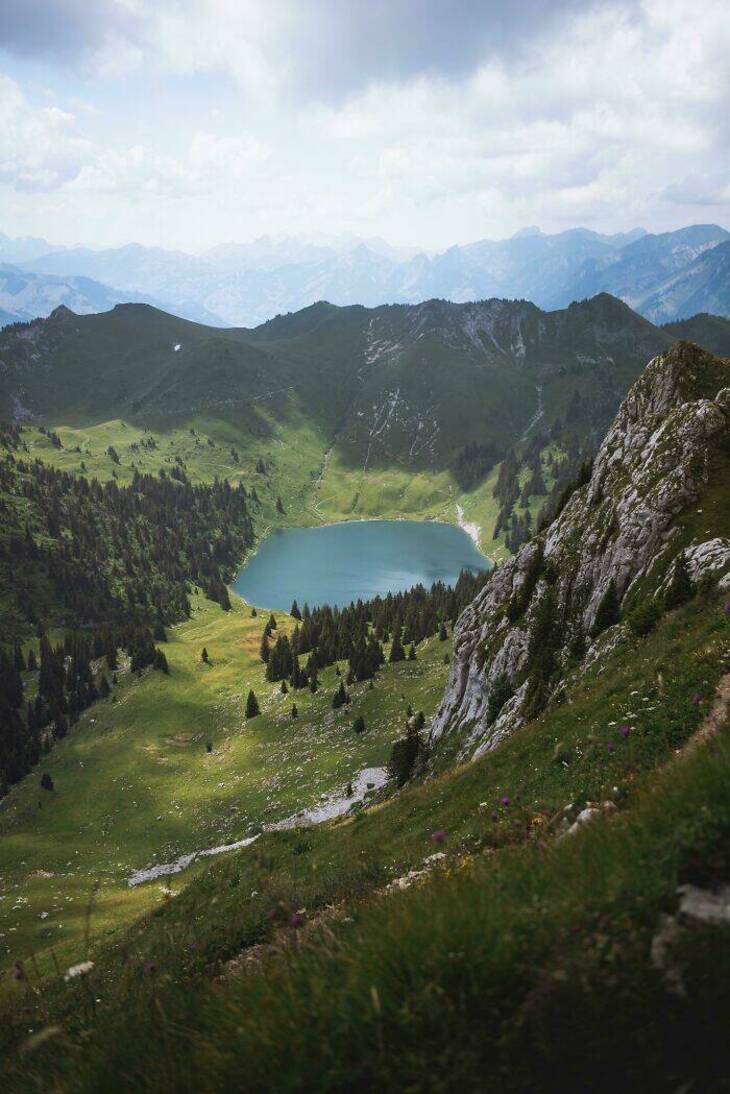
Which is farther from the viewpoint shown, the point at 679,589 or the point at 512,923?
the point at 679,589

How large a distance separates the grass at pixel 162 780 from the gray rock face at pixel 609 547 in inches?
1019

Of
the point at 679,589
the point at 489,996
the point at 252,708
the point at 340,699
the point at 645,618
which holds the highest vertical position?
the point at 489,996

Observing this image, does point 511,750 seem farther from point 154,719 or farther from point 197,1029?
point 154,719

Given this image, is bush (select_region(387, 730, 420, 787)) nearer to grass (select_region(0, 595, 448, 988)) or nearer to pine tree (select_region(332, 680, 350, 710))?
grass (select_region(0, 595, 448, 988))

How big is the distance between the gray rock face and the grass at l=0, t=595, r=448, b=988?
25875 millimetres

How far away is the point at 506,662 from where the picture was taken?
38.3 m

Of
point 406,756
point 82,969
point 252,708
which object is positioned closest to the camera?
point 82,969

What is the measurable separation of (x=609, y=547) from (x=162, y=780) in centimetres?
7152

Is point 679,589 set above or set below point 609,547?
below

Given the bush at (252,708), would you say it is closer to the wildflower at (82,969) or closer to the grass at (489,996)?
the wildflower at (82,969)

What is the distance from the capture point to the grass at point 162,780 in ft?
173

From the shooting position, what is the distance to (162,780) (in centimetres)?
8169

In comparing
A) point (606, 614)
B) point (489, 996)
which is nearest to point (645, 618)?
point (606, 614)

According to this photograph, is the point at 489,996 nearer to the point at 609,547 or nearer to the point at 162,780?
the point at 609,547
